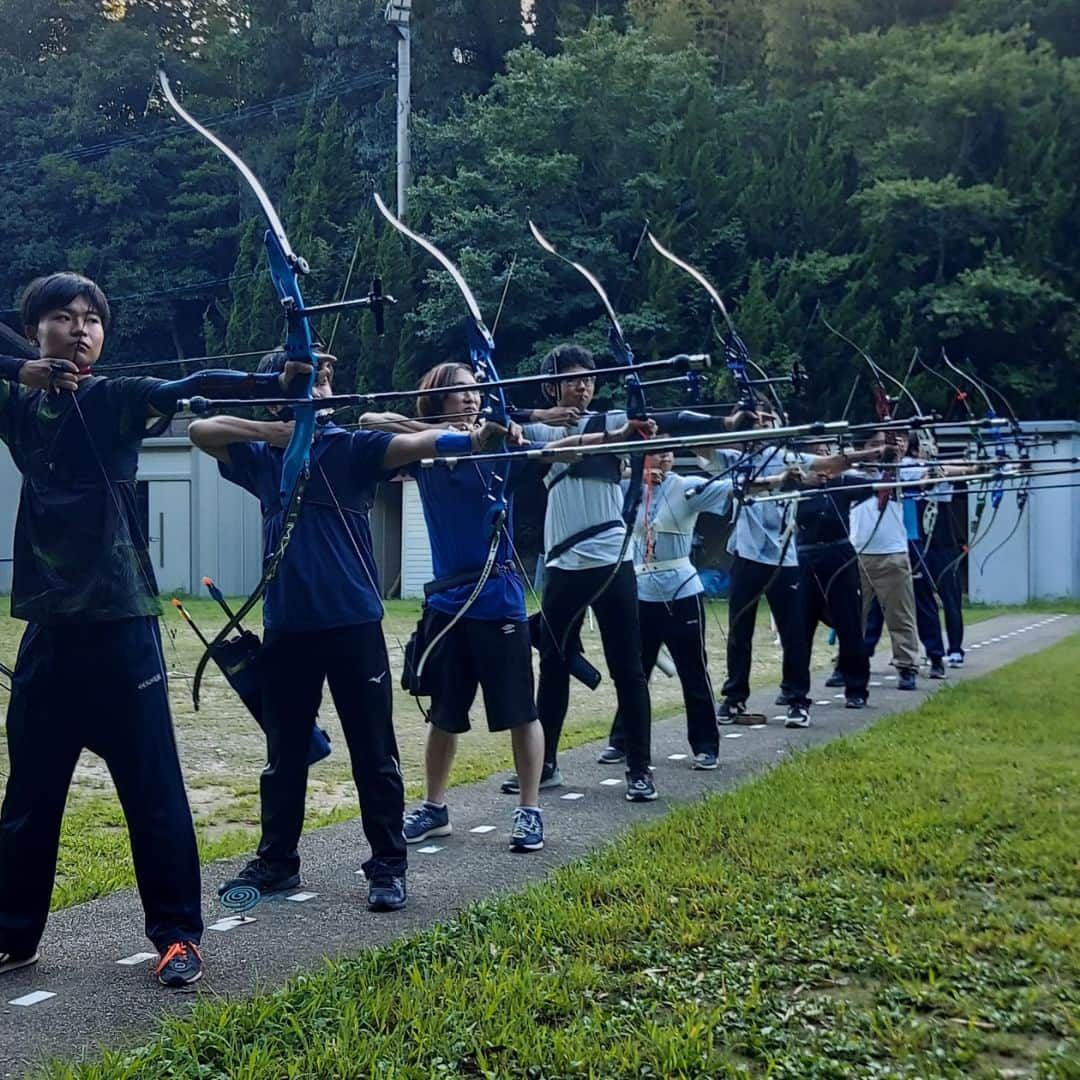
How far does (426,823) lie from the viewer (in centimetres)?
485

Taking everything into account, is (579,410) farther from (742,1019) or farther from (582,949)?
(742,1019)

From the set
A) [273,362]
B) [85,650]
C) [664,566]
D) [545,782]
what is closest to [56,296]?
[273,362]

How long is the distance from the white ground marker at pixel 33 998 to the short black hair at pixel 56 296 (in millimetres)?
1680

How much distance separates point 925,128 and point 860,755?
20556 mm

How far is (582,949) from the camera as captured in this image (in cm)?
343

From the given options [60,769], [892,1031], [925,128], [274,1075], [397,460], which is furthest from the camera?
[925,128]

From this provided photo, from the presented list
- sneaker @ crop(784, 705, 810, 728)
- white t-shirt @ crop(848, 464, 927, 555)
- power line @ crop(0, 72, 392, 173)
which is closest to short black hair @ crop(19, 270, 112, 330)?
sneaker @ crop(784, 705, 810, 728)

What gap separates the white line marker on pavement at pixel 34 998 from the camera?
317 centimetres

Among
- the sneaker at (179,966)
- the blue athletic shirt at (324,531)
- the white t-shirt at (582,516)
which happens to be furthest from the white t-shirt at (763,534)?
the sneaker at (179,966)

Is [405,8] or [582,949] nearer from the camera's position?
[582,949]

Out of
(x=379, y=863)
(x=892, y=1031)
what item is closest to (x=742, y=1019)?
(x=892, y=1031)

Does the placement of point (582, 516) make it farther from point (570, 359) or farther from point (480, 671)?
point (480, 671)

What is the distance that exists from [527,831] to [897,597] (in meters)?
5.33

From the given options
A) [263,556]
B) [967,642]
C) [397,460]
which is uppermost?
[397,460]
